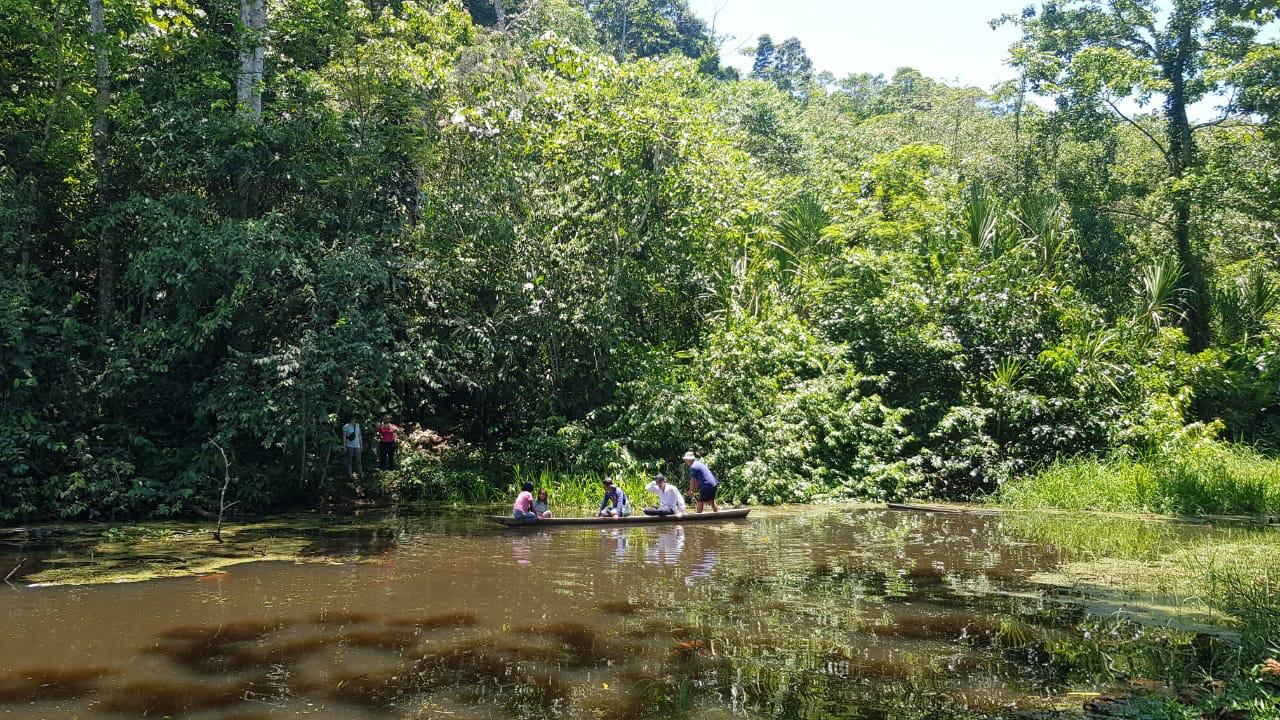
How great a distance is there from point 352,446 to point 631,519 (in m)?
6.52

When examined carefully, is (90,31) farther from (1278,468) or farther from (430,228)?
(1278,468)

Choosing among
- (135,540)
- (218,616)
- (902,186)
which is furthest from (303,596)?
(902,186)

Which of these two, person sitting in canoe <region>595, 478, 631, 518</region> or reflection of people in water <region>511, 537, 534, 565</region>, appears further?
person sitting in canoe <region>595, 478, 631, 518</region>

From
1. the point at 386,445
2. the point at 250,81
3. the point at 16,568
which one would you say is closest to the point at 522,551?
the point at 16,568

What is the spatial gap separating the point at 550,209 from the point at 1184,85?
18155 millimetres

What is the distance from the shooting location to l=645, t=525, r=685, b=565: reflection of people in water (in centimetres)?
1140

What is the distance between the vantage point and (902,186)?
2381 centimetres

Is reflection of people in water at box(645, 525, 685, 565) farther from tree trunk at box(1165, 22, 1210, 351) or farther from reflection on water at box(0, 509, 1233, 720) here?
tree trunk at box(1165, 22, 1210, 351)

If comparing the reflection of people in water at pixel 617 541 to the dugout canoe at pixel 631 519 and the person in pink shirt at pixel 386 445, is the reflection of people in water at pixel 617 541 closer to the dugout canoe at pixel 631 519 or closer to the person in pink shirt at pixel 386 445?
the dugout canoe at pixel 631 519

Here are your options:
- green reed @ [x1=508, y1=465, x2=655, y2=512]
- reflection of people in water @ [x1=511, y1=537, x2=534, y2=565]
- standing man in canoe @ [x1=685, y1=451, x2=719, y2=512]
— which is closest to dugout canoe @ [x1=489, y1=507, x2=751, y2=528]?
standing man in canoe @ [x1=685, y1=451, x2=719, y2=512]

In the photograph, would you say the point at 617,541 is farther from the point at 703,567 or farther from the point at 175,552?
the point at 175,552

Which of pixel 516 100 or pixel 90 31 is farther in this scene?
pixel 516 100

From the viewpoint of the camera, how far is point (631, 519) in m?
13.9

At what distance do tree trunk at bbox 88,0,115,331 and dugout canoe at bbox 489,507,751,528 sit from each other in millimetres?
8430
